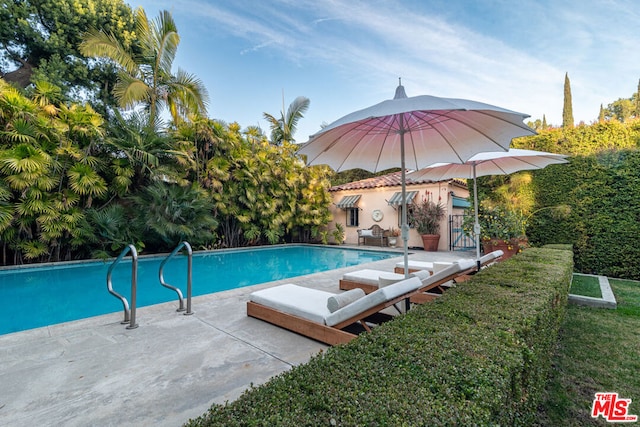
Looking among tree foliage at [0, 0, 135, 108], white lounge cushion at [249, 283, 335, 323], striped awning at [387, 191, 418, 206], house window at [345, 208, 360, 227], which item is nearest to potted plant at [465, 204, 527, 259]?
striped awning at [387, 191, 418, 206]

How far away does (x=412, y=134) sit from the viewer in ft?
18.1

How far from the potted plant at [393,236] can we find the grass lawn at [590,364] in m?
12.4

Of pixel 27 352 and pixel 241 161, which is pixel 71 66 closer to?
pixel 241 161

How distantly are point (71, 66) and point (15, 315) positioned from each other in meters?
17.2

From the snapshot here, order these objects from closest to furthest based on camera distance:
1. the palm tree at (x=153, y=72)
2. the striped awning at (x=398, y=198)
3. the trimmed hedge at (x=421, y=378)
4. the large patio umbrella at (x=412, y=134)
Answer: the trimmed hedge at (x=421, y=378), the large patio umbrella at (x=412, y=134), the palm tree at (x=153, y=72), the striped awning at (x=398, y=198)

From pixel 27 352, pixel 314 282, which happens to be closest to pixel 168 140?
pixel 314 282

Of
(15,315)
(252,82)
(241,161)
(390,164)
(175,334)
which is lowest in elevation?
(15,315)

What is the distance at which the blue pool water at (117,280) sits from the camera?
7.00m

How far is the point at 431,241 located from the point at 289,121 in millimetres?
14617

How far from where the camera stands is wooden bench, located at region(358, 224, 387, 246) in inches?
757

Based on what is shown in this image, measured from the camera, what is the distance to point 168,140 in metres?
14.4

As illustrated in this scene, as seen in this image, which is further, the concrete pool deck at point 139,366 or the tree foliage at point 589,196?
the tree foliage at point 589,196

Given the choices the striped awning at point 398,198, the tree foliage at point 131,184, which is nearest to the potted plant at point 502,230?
the striped awning at point 398,198

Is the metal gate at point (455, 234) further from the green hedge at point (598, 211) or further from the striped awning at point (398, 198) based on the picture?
the green hedge at point (598, 211)
